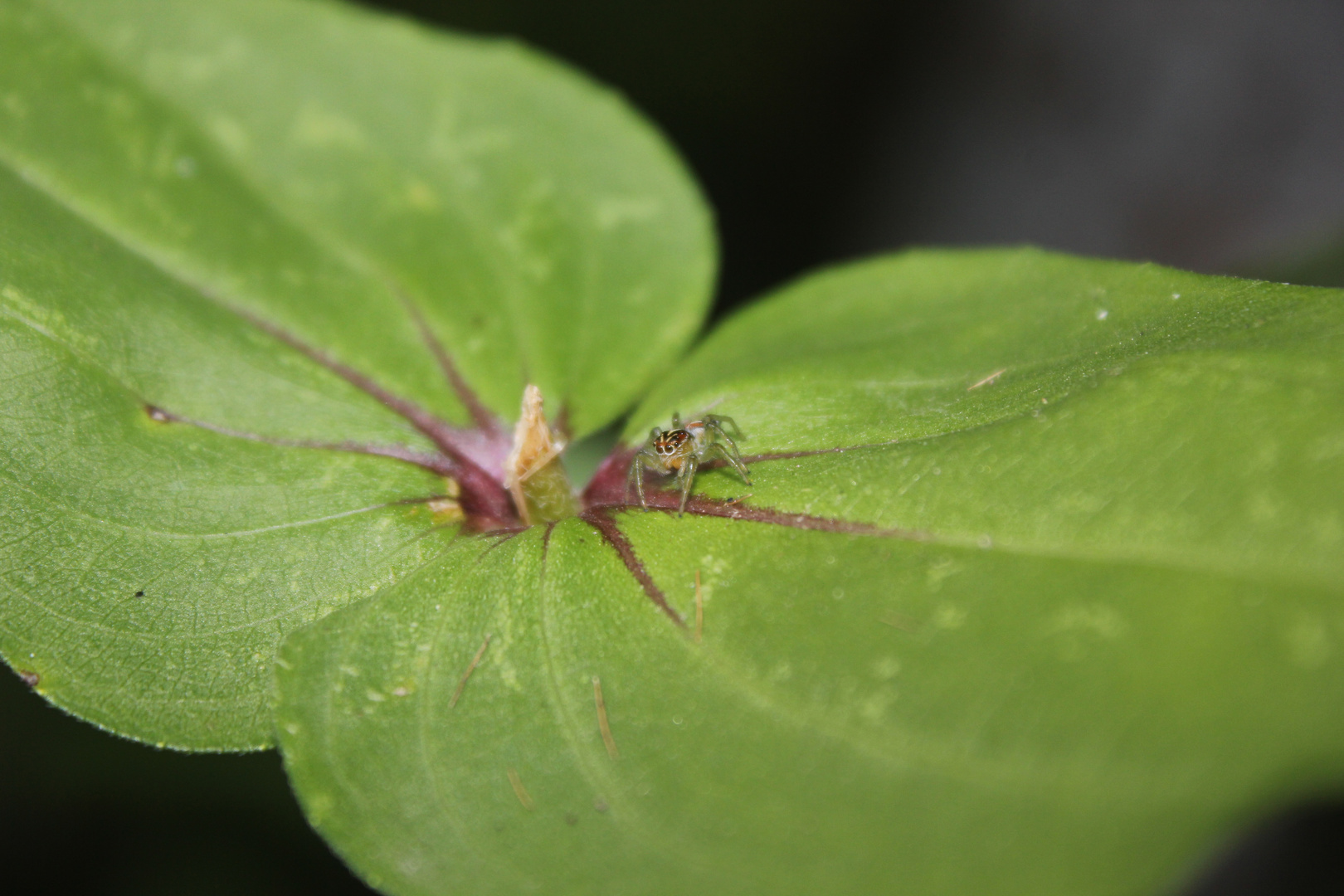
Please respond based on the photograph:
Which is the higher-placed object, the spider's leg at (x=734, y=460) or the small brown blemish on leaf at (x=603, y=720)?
the spider's leg at (x=734, y=460)

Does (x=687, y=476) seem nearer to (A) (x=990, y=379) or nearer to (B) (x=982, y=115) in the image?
(A) (x=990, y=379)

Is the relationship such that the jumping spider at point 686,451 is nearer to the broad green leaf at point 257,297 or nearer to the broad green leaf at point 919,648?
the broad green leaf at point 919,648

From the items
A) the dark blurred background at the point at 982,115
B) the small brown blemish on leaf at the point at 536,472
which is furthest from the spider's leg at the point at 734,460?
the dark blurred background at the point at 982,115

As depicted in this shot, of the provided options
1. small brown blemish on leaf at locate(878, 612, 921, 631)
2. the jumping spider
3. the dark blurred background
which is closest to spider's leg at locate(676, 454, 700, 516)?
the jumping spider

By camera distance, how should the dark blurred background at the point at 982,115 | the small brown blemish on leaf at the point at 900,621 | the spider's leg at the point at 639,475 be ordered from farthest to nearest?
the dark blurred background at the point at 982,115 < the spider's leg at the point at 639,475 < the small brown blemish on leaf at the point at 900,621

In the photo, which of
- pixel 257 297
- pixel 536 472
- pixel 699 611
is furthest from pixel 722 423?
pixel 257 297

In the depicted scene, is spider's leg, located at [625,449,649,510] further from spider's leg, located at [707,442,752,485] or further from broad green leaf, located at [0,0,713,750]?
broad green leaf, located at [0,0,713,750]
